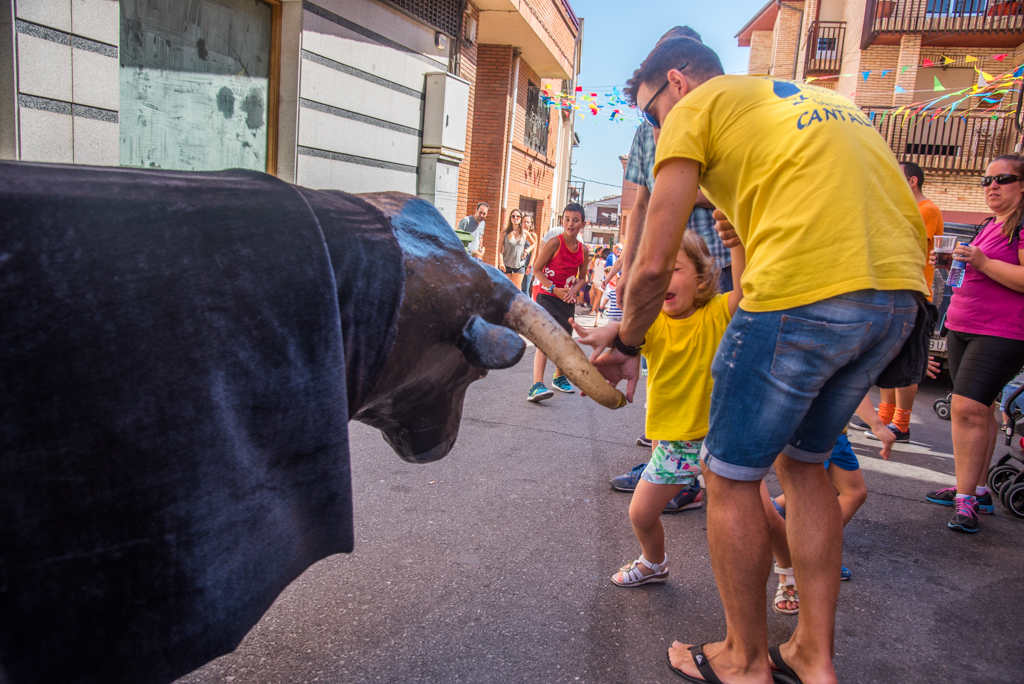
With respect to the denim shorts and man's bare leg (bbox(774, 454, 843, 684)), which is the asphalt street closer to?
the denim shorts

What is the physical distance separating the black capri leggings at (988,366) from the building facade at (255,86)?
16.9ft

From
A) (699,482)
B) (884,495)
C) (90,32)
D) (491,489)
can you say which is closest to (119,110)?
(90,32)

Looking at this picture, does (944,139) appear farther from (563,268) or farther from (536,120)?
(563,268)

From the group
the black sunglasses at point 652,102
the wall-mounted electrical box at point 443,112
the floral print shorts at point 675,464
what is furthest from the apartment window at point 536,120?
the floral print shorts at point 675,464

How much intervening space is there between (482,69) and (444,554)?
15.0 meters

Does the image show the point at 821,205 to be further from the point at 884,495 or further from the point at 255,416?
the point at 884,495

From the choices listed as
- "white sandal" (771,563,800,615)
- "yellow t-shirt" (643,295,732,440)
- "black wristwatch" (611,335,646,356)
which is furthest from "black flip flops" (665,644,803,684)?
"black wristwatch" (611,335,646,356)

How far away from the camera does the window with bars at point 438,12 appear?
32.6 feet

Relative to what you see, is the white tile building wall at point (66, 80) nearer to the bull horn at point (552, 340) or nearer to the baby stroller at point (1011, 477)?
the bull horn at point (552, 340)

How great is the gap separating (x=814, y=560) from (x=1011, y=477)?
3013mm

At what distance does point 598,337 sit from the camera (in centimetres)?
230

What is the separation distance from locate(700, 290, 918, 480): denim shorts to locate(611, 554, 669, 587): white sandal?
1025mm

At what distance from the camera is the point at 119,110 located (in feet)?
19.8

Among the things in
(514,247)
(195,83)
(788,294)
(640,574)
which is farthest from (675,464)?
(514,247)
